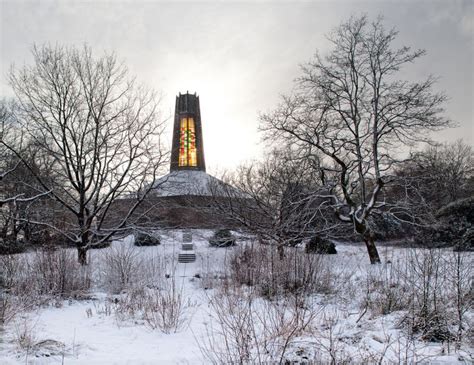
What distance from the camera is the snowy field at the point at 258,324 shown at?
12.2 feet

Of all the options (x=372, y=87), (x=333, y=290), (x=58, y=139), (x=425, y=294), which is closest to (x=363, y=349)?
(x=425, y=294)

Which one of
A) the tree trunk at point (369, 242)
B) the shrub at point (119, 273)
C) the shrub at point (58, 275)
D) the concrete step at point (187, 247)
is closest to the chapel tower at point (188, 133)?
the concrete step at point (187, 247)

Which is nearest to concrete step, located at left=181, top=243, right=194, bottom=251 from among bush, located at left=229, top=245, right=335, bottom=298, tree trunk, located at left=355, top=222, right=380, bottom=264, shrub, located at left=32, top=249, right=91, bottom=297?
shrub, located at left=32, top=249, right=91, bottom=297

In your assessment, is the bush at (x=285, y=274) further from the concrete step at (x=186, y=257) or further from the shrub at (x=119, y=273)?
the concrete step at (x=186, y=257)

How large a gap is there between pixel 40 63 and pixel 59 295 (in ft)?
29.9

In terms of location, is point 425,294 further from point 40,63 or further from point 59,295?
point 40,63

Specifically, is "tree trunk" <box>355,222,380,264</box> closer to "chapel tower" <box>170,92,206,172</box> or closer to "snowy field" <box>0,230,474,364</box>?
"snowy field" <box>0,230,474,364</box>

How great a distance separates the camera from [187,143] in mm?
35188

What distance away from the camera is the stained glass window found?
3506 centimetres

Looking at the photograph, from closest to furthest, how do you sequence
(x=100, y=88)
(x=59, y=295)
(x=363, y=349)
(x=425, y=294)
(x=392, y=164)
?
(x=363, y=349)
(x=425, y=294)
(x=59, y=295)
(x=392, y=164)
(x=100, y=88)

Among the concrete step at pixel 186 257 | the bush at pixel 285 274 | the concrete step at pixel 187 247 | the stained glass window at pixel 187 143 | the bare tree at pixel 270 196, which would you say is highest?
the stained glass window at pixel 187 143

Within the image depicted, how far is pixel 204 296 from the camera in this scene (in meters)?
8.22

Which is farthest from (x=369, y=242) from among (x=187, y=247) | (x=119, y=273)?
(x=187, y=247)

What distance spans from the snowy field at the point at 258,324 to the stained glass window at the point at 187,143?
27186mm
